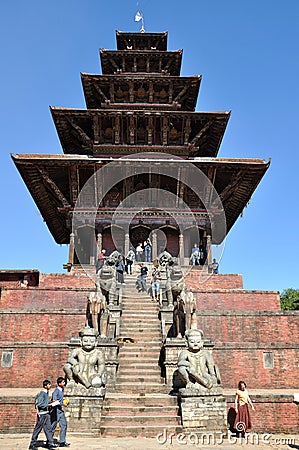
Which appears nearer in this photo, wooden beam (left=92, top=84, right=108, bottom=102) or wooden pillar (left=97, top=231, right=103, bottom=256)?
wooden pillar (left=97, top=231, right=103, bottom=256)

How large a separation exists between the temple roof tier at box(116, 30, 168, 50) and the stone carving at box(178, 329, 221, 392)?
25.3 meters

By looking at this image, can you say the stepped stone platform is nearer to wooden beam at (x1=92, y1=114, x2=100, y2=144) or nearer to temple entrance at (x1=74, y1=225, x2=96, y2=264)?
temple entrance at (x1=74, y1=225, x2=96, y2=264)

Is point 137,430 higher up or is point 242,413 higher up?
point 242,413

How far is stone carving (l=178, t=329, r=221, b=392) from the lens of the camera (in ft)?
28.9

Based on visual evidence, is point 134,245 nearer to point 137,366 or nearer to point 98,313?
point 98,313

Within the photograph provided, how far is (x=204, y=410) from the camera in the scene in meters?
8.59

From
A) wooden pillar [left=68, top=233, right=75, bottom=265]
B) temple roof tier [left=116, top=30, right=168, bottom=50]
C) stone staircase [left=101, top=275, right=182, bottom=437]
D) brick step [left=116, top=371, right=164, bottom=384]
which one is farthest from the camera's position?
temple roof tier [left=116, top=30, right=168, bottom=50]

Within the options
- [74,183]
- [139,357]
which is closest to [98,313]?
[139,357]

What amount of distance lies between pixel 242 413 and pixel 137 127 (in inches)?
721

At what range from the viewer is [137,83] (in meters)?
26.1

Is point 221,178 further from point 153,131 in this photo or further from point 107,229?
point 107,229

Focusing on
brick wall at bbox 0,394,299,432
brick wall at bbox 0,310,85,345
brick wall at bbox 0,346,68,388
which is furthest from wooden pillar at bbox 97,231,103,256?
brick wall at bbox 0,394,299,432

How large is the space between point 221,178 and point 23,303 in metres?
13.6

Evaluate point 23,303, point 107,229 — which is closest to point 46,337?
point 23,303
